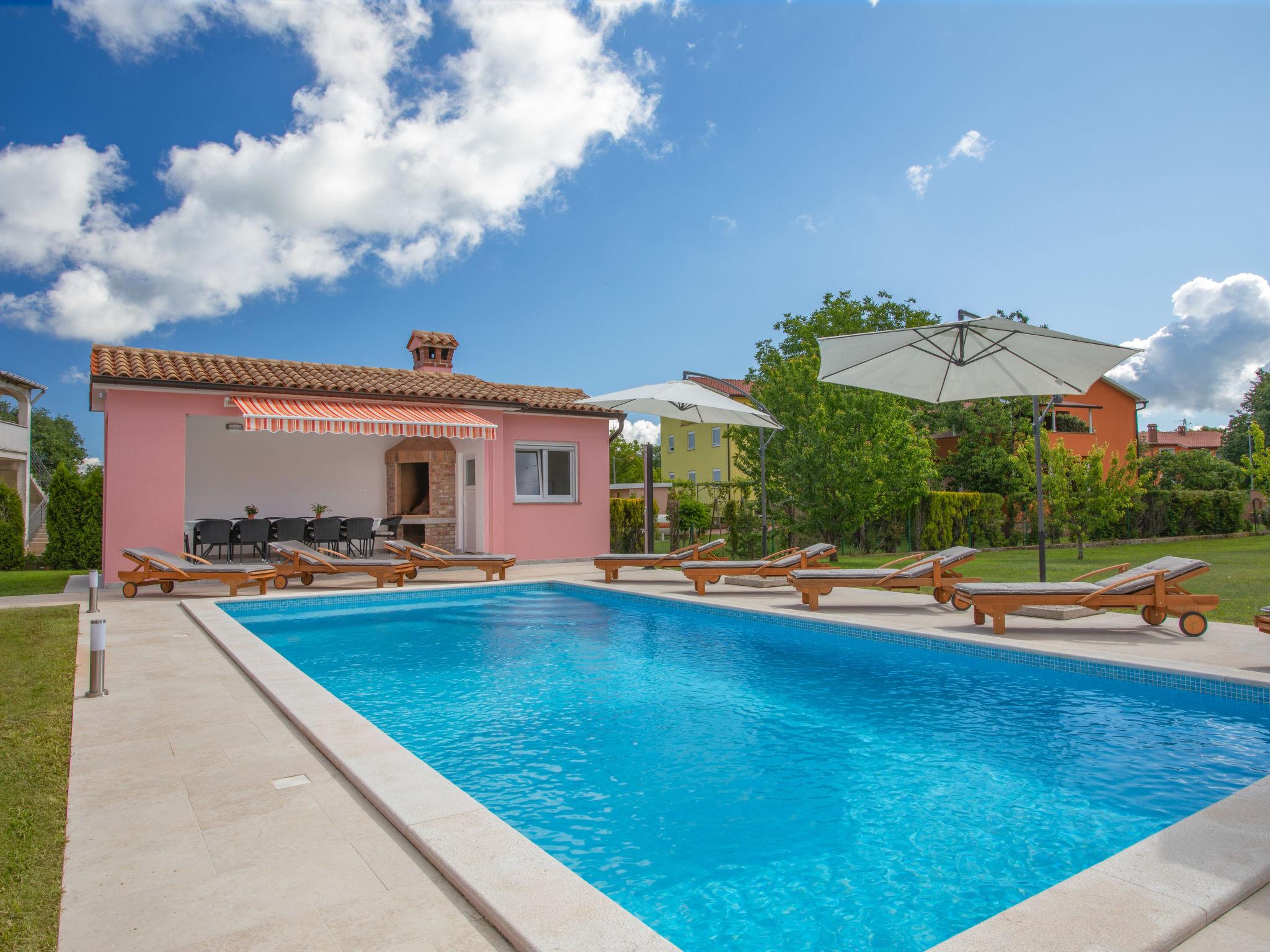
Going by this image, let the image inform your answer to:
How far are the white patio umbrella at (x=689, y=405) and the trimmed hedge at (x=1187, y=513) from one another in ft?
74.9

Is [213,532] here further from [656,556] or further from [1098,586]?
[1098,586]

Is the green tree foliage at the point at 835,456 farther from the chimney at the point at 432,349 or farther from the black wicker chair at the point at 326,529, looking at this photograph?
the chimney at the point at 432,349

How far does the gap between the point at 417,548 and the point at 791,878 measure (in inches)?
587

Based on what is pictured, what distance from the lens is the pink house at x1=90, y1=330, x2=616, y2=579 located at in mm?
16703

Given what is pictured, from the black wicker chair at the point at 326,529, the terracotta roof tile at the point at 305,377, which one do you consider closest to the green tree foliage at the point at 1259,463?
the terracotta roof tile at the point at 305,377

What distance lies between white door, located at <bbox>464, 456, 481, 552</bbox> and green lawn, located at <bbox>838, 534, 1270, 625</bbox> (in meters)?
10.5

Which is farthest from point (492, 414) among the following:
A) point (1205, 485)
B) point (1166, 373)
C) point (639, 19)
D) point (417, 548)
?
point (1166, 373)

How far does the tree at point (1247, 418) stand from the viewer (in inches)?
2643

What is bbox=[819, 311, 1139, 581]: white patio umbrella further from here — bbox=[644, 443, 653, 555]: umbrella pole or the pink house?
the pink house

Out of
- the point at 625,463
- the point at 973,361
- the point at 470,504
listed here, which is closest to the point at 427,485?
the point at 470,504

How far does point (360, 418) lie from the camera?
1780cm

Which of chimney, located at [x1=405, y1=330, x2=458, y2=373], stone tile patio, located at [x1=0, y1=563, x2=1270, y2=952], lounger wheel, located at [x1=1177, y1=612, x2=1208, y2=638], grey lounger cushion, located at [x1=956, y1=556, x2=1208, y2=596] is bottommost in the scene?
stone tile patio, located at [x1=0, y1=563, x2=1270, y2=952]

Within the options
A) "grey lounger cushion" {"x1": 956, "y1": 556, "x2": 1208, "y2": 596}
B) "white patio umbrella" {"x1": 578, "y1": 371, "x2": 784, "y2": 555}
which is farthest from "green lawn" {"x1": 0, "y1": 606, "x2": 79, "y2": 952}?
"white patio umbrella" {"x1": 578, "y1": 371, "x2": 784, "y2": 555}

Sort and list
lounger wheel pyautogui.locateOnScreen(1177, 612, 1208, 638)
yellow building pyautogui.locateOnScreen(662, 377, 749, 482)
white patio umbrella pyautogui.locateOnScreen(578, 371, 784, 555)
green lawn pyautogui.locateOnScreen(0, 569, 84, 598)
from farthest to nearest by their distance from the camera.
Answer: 1. yellow building pyautogui.locateOnScreen(662, 377, 749, 482)
2. white patio umbrella pyautogui.locateOnScreen(578, 371, 784, 555)
3. green lawn pyautogui.locateOnScreen(0, 569, 84, 598)
4. lounger wheel pyautogui.locateOnScreen(1177, 612, 1208, 638)
